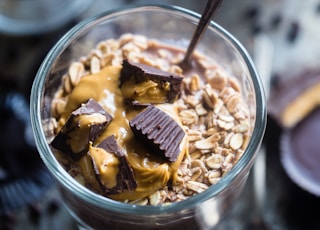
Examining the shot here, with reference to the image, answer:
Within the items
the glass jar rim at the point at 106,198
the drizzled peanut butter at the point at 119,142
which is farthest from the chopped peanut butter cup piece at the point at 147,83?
the glass jar rim at the point at 106,198

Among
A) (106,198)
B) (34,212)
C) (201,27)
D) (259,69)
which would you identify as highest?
(201,27)

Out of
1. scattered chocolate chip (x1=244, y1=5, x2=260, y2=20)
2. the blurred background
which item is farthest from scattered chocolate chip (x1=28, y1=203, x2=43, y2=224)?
scattered chocolate chip (x1=244, y1=5, x2=260, y2=20)

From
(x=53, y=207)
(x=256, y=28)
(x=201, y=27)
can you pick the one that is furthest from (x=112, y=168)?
(x=256, y=28)

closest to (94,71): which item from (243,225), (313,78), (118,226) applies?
(118,226)

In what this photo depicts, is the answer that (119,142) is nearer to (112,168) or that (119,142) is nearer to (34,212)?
(112,168)

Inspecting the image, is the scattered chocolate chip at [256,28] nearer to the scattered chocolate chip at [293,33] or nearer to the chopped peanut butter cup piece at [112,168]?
the scattered chocolate chip at [293,33]

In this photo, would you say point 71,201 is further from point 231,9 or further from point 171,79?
point 231,9

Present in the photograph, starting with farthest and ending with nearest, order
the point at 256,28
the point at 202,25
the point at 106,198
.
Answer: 1. the point at 256,28
2. the point at 202,25
3. the point at 106,198
